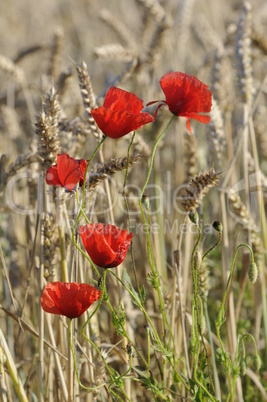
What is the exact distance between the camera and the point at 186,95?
2.45ft

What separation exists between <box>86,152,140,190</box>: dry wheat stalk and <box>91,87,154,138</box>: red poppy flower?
0.09 meters

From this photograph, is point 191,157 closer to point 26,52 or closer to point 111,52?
point 111,52

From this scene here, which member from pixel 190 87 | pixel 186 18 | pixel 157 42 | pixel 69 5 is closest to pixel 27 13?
pixel 69 5

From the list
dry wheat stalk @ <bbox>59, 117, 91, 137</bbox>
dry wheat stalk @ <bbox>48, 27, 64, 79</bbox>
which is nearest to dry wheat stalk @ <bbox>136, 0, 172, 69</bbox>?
dry wheat stalk @ <bbox>48, 27, 64, 79</bbox>

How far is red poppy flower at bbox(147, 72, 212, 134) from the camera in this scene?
74 centimetres

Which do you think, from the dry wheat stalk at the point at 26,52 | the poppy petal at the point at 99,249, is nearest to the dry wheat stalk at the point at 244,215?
the poppy petal at the point at 99,249

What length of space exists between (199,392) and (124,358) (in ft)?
0.92

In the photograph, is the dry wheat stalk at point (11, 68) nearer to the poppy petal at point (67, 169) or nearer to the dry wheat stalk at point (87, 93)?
the dry wheat stalk at point (87, 93)

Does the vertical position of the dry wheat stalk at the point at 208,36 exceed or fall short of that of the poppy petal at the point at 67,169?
it exceeds it

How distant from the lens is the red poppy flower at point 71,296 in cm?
71

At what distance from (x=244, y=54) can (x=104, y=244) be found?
0.84 m

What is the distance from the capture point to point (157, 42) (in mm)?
1744

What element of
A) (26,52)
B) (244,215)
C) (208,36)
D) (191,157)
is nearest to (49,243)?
(244,215)

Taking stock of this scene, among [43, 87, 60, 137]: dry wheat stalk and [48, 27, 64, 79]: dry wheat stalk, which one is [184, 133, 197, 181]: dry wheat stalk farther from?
[48, 27, 64, 79]: dry wheat stalk
